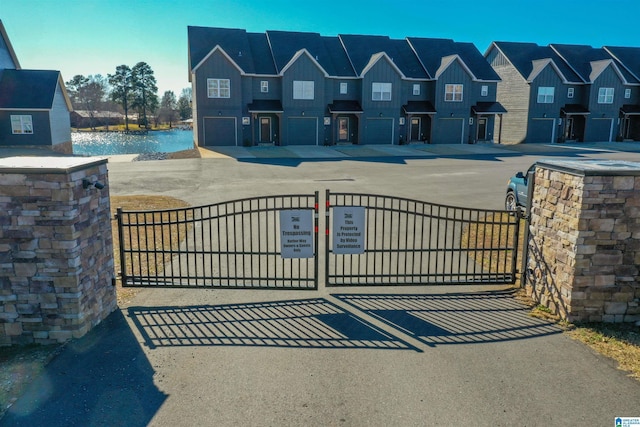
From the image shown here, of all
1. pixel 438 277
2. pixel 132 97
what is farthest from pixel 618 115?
pixel 132 97

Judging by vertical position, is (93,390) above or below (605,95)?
below

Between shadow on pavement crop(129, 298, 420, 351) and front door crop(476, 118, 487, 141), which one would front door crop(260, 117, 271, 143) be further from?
shadow on pavement crop(129, 298, 420, 351)

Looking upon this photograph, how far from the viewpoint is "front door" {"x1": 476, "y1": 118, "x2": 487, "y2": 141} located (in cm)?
5050

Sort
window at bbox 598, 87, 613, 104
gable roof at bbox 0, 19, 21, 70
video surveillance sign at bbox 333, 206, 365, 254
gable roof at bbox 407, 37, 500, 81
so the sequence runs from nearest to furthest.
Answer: video surveillance sign at bbox 333, 206, 365, 254
gable roof at bbox 0, 19, 21, 70
gable roof at bbox 407, 37, 500, 81
window at bbox 598, 87, 613, 104

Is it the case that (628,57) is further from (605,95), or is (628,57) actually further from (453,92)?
(453,92)

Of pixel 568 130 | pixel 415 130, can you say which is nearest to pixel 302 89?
pixel 415 130

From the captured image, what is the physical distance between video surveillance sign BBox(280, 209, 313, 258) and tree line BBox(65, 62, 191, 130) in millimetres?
87637

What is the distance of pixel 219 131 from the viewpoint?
4253 cm

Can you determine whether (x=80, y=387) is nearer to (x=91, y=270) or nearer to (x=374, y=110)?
(x=91, y=270)

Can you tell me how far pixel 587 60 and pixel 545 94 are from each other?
8.84 meters

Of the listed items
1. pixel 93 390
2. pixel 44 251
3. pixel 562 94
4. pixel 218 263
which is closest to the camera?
pixel 93 390

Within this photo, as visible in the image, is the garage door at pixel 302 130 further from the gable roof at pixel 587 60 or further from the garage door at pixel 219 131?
the gable roof at pixel 587 60

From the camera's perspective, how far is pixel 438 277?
1026 cm

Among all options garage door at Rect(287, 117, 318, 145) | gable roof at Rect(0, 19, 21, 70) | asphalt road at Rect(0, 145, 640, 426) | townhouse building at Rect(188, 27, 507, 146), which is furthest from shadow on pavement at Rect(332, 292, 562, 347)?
gable roof at Rect(0, 19, 21, 70)
